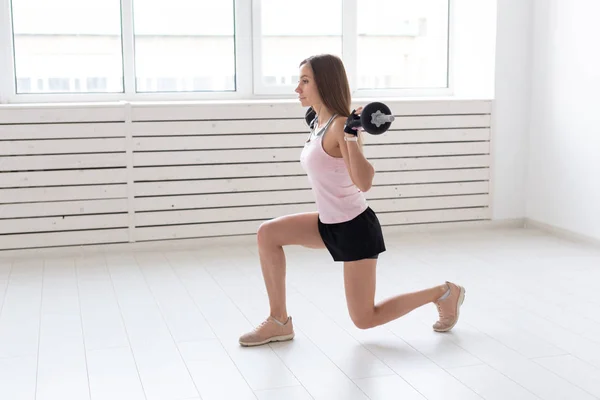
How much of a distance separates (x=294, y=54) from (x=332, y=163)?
281 centimetres

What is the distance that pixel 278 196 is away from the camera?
5.33 m

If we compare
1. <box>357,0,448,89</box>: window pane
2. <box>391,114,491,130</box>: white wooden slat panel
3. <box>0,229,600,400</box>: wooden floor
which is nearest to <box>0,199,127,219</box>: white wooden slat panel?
<box>0,229,600,400</box>: wooden floor

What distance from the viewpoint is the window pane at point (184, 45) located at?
5492 millimetres

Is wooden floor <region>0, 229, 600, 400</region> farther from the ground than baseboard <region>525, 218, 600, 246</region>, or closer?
closer

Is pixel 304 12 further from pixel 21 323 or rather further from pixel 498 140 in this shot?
pixel 21 323

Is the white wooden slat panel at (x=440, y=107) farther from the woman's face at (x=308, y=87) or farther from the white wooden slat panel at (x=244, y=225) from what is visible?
the woman's face at (x=308, y=87)

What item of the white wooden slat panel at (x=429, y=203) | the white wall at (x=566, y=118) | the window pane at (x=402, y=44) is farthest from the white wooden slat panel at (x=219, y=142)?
the white wall at (x=566, y=118)

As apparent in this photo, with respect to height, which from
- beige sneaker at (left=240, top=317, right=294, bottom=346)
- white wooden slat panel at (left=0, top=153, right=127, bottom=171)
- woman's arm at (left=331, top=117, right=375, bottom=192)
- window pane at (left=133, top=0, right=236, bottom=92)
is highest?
window pane at (left=133, top=0, right=236, bottom=92)

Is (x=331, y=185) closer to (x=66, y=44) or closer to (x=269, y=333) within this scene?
(x=269, y=333)

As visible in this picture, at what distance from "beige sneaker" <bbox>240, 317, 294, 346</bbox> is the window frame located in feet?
8.45

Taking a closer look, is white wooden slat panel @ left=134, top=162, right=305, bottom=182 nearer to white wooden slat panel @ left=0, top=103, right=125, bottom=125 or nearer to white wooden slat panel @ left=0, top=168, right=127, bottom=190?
white wooden slat panel @ left=0, top=168, right=127, bottom=190

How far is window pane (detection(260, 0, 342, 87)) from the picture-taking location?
568 cm

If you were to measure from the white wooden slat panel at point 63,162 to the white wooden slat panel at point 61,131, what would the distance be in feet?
0.39

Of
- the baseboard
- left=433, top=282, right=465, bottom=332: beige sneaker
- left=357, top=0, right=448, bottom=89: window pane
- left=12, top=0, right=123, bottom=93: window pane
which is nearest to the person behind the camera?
left=433, top=282, right=465, bottom=332: beige sneaker
